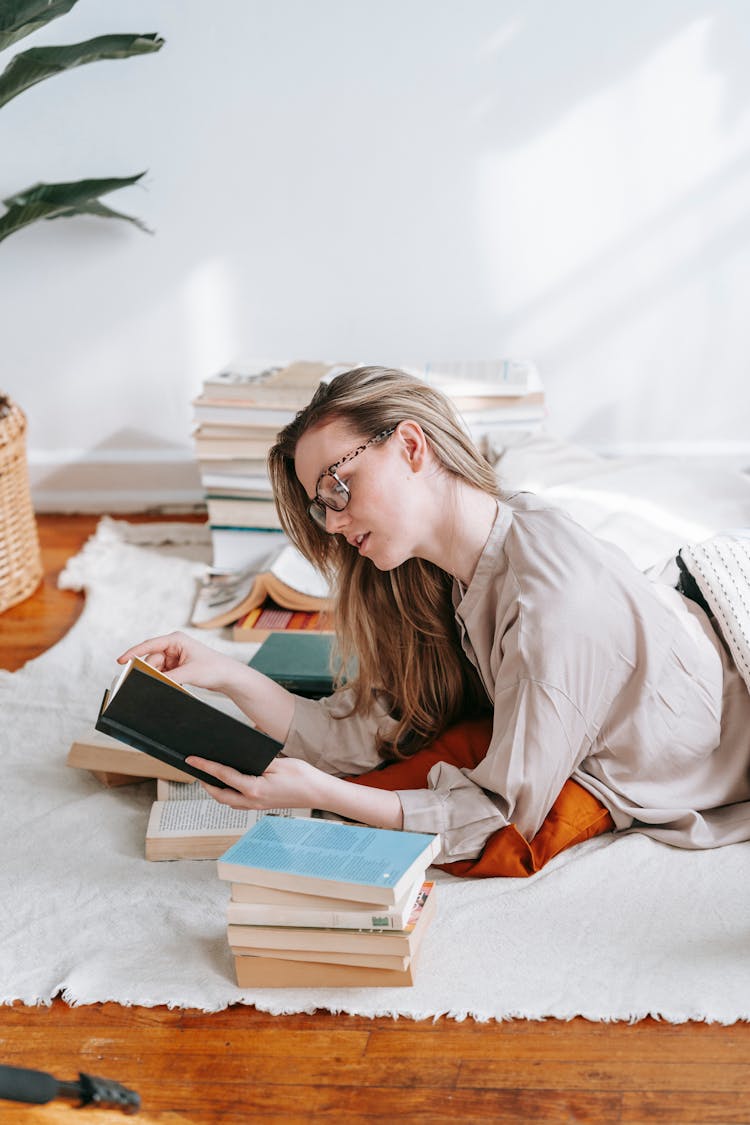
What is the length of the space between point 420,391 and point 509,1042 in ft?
2.72

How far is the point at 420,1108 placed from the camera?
128 centimetres

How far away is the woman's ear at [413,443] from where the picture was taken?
1.61m

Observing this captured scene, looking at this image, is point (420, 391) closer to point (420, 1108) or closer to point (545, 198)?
point (420, 1108)

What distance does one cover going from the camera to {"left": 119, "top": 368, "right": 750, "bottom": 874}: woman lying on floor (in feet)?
5.15

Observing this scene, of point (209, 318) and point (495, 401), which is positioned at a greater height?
point (209, 318)

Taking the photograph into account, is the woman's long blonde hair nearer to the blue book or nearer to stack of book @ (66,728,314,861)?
stack of book @ (66,728,314,861)

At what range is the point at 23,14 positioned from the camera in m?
2.43

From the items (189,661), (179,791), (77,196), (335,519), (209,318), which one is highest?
(77,196)

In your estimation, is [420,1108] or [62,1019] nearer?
[420,1108]

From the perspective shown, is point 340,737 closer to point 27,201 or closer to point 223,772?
point 223,772

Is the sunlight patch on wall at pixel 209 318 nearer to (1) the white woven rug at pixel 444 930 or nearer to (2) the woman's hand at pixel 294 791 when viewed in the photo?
(1) the white woven rug at pixel 444 930

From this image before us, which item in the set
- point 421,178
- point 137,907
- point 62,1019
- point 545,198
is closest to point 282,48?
point 421,178

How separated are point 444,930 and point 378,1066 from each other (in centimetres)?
24

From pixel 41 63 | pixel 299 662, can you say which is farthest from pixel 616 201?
pixel 299 662
